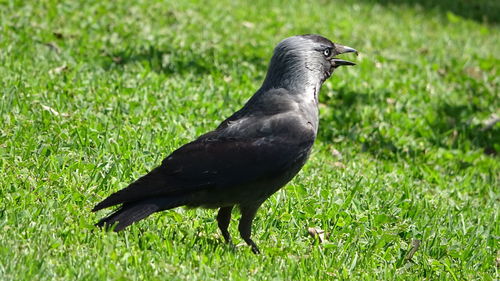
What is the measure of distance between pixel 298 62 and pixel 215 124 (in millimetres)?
2222

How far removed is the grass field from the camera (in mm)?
4887

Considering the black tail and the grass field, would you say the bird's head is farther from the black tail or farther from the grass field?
the black tail

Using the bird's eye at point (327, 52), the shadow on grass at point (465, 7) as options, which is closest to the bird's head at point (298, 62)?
the bird's eye at point (327, 52)

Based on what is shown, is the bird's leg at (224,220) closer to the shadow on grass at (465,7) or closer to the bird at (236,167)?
the bird at (236,167)

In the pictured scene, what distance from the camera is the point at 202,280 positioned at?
4457 millimetres

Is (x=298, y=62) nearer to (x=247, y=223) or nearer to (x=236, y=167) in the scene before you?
(x=236, y=167)

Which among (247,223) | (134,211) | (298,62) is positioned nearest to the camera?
(134,211)

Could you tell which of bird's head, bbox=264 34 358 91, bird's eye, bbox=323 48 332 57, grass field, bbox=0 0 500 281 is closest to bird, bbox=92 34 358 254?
bird's head, bbox=264 34 358 91

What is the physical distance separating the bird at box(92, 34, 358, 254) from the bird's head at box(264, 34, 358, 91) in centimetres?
12

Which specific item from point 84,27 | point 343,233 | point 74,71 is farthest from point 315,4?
point 343,233

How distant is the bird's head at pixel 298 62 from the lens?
5.50 metres

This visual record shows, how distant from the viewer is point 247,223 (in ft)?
17.2

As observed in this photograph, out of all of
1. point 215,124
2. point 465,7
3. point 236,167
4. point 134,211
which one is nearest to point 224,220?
point 236,167

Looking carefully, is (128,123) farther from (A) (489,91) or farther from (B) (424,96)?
(A) (489,91)
